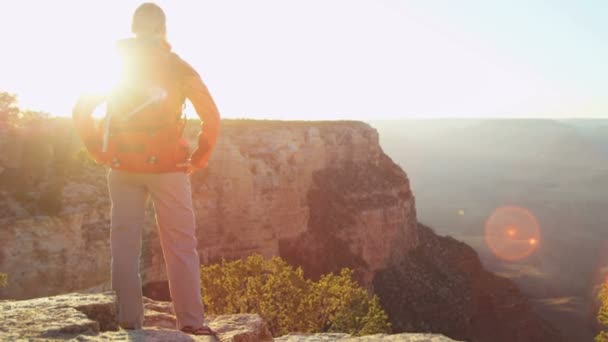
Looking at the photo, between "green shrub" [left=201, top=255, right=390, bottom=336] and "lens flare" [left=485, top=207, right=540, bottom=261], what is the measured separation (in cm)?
8104

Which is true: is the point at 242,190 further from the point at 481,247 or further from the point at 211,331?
the point at 481,247

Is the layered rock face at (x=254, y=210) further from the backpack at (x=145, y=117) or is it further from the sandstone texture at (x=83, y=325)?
the backpack at (x=145, y=117)

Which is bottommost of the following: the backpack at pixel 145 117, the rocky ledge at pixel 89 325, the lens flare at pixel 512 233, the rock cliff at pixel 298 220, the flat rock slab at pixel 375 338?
the lens flare at pixel 512 233

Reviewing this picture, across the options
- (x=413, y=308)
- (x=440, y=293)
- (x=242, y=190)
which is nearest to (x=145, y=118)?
(x=242, y=190)

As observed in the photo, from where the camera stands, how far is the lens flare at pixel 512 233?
10212cm

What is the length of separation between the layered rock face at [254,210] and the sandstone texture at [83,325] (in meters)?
25.4

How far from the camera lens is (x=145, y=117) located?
536 centimetres

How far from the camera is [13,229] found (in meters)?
28.8

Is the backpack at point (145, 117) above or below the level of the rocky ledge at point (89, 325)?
above

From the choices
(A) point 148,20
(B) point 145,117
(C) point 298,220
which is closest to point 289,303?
(B) point 145,117

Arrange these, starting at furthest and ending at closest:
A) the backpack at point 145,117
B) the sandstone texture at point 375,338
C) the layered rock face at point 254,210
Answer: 1. the layered rock face at point 254,210
2. the sandstone texture at point 375,338
3. the backpack at point 145,117

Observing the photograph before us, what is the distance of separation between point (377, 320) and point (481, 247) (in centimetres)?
9058

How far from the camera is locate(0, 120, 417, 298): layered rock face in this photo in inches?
1199

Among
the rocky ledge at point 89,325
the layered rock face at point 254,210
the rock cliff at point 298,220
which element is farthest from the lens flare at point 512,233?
the rocky ledge at point 89,325
